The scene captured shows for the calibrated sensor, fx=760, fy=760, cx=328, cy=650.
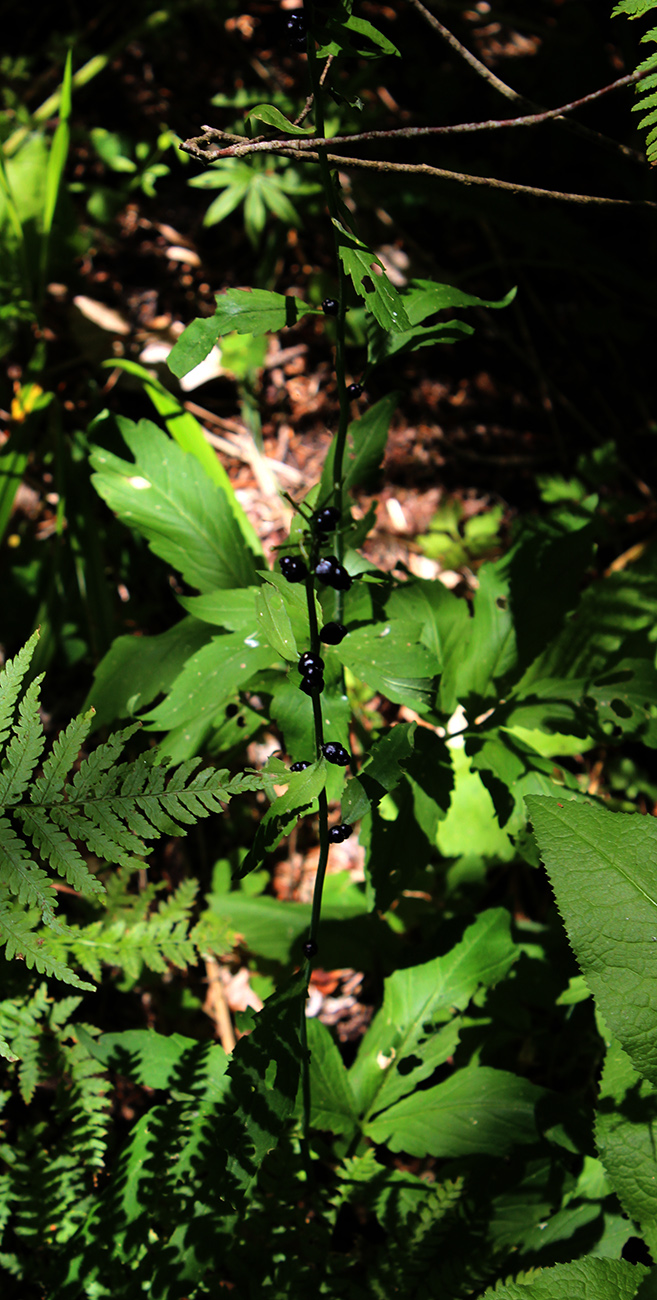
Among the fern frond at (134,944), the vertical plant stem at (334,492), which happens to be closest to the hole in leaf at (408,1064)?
the vertical plant stem at (334,492)

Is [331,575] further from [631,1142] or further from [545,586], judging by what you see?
[631,1142]

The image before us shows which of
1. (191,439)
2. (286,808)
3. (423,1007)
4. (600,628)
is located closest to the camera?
(286,808)

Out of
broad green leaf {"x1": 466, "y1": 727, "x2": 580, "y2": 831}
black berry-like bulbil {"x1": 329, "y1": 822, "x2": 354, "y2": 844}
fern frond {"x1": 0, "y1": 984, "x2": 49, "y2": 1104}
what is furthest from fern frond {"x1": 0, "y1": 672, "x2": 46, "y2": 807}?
broad green leaf {"x1": 466, "y1": 727, "x2": 580, "y2": 831}

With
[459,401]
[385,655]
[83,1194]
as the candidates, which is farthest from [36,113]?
[83,1194]

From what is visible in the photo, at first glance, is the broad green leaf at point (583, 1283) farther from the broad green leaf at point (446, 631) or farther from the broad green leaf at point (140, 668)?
the broad green leaf at point (140, 668)

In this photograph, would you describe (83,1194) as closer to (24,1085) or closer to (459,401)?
(24,1085)

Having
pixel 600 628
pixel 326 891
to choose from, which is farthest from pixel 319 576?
pixel 326 891

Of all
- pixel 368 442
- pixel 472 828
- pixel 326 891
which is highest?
→ pixel 368 442
